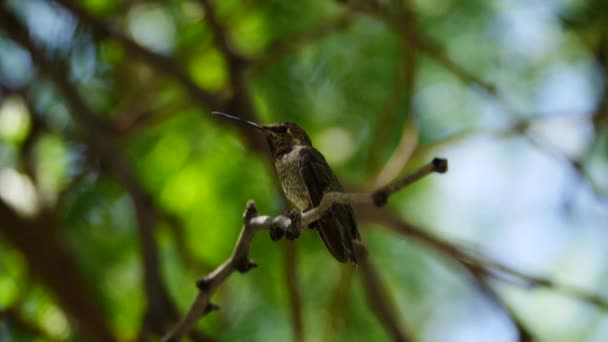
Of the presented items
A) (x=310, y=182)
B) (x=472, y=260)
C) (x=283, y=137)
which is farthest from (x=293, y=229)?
(x=472, y=260)

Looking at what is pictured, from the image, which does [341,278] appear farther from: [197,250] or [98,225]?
[98,225]

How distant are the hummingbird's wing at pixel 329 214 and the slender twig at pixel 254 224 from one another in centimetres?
29

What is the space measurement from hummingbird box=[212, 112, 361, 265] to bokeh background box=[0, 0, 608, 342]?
2.48ft

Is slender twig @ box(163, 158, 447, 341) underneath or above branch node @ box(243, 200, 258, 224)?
underneath

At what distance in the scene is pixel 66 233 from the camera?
379 cm

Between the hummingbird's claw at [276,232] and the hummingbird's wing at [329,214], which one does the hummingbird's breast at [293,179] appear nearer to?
Result: the hummingbird's wing at [329,214]

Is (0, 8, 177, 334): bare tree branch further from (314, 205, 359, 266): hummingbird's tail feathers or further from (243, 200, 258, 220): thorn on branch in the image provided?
(243, 200, 258, 220): thorn on branch

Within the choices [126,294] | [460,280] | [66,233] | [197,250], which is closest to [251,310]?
[197,250]

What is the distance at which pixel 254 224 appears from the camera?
162 cm

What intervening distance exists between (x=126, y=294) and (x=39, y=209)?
578 millimetres

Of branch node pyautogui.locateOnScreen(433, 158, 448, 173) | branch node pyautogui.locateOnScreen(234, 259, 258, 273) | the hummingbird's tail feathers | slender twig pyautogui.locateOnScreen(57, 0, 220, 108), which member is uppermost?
slender twig pyautogui.locateOnScreen(57, 0, 220, 108)

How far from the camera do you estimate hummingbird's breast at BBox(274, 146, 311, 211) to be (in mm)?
2230

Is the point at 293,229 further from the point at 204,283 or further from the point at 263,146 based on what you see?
the point at 263,146

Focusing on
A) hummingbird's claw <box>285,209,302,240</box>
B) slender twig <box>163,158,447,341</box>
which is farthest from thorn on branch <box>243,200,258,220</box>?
hummingbird's claw <box>285,209,302,240</box>
